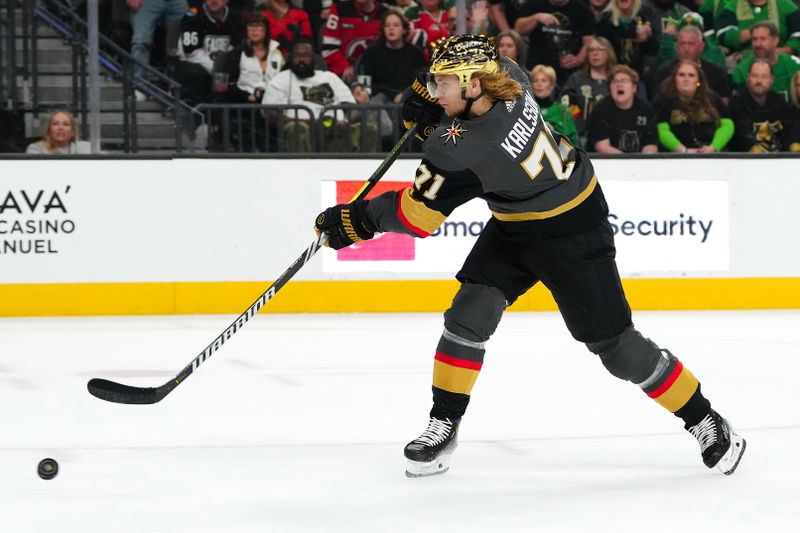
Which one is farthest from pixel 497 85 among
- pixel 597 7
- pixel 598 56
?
pixel 597 7

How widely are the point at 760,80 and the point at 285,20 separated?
9.91 feet

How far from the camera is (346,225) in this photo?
331 centimetres

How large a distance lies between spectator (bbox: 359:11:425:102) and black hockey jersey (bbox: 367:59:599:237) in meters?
5.21

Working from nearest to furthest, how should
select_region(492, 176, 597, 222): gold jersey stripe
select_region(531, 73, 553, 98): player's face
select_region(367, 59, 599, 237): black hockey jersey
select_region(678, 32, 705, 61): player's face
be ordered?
select_region(367, 59, 599, 237): black hockey jersey → select_region(492, 176, 597, 222): gold jersey stripe → select_region(531, 73, 553, 98): player's face → select_region(678, 32, 705, 61): player's face

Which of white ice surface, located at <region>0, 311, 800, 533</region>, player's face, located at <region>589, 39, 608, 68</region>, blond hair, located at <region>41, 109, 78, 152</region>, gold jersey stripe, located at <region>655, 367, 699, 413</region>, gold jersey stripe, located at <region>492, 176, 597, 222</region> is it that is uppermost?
player's face, located at <region>589, 39, 608, 68</region>

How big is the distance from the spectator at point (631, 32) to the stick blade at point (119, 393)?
244 inches

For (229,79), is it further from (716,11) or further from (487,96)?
(487,96)

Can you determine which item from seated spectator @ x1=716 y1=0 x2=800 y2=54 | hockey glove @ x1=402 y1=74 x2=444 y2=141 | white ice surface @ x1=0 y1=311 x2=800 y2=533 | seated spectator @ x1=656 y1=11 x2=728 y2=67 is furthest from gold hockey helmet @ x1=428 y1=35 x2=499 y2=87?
seated spectator @ x1=716 y1=0 x2=800 y2=54

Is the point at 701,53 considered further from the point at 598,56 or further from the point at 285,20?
the point at 285,20

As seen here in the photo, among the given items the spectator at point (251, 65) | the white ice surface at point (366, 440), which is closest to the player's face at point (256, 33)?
the spectator at point (251, 65)

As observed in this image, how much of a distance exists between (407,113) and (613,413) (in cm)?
123

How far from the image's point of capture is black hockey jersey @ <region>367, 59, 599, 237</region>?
314 centimetres

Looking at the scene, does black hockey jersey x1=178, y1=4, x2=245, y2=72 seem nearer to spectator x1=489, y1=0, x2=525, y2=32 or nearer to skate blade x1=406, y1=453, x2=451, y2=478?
spectator x1=489, y1=0, x2=525, y2=32

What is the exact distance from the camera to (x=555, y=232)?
10.8 ft
